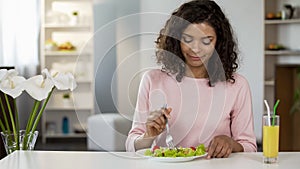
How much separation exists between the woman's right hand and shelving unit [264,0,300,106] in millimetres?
3635

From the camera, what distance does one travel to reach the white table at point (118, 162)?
1634 mm

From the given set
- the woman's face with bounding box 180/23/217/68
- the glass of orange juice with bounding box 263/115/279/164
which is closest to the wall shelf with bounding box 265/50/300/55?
the woman's face with bounding box 180/23/217/68

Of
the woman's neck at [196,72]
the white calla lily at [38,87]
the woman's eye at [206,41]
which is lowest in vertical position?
the white calla lily at [38,87]

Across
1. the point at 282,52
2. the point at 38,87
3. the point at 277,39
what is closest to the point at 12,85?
the point at 38,87

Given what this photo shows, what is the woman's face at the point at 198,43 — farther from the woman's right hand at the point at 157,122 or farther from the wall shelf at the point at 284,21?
the wall shelf at the point at 284,21

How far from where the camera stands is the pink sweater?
6.47ft

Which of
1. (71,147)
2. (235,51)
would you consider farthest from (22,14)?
(235,51)

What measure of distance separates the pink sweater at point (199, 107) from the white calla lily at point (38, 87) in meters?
0.31

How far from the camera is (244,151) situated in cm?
198

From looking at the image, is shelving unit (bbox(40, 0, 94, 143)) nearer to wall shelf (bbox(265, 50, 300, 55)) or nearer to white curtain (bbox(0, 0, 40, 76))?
white curtain (bbox(0, 0, 40, 76))

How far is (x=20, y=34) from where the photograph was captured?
19.8ft

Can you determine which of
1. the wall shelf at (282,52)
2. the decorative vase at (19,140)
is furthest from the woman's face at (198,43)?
the wall shelf at (282,52)

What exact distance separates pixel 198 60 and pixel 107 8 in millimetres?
4917

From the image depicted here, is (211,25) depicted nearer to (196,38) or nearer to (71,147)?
(196,38)
